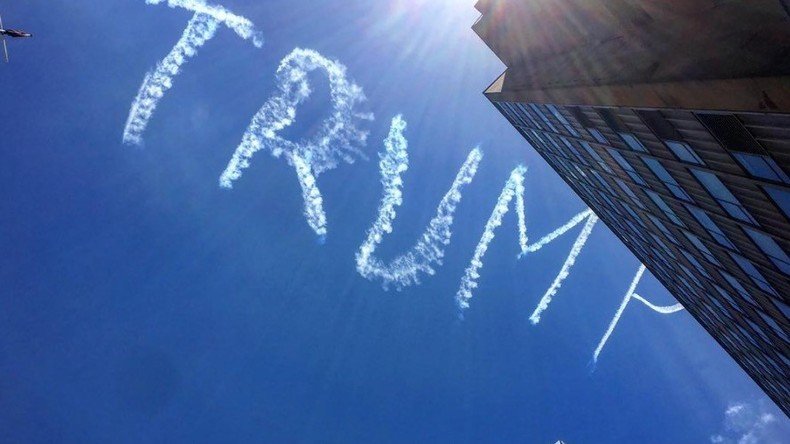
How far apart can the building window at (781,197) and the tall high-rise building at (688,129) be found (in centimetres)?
5

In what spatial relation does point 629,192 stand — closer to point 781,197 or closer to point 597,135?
point 597,135

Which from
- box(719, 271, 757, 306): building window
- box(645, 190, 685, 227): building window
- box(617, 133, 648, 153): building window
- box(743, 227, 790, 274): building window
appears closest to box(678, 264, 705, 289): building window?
box(719, 271, 757, 306): building window

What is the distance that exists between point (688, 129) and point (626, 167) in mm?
9071

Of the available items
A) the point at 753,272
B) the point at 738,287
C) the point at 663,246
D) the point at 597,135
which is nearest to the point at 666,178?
the point at 597,135

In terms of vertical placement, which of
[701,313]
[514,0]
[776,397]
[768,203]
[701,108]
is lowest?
[768,203]

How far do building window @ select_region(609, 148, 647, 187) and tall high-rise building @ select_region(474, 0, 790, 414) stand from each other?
145 millimetres

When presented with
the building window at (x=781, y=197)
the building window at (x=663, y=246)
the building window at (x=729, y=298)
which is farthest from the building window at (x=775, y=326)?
the building window at (x=781, y=197)

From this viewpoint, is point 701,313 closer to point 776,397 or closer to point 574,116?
point 776,397

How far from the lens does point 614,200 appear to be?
99.3 feet

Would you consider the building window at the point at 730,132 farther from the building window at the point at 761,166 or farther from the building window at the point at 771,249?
the building window at the point at 771,249

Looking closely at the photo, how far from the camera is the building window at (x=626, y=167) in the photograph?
21.0m

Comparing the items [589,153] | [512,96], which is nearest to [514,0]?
[512,96]

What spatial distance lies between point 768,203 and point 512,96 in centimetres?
2189

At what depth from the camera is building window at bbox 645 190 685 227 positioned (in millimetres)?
20847
